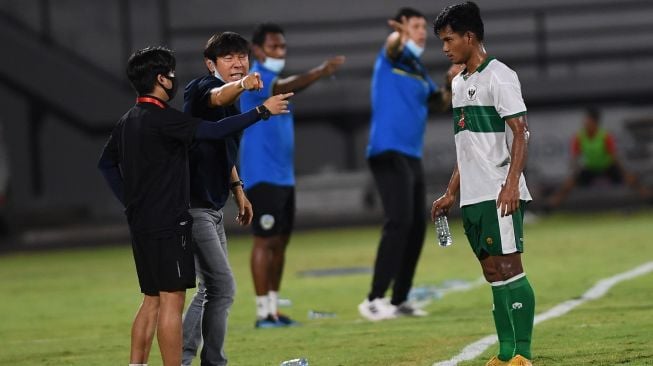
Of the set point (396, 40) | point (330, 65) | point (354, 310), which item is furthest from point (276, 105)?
point (354, 310)

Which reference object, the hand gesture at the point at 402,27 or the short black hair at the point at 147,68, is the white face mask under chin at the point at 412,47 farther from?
the short black hair at the point at 147,68

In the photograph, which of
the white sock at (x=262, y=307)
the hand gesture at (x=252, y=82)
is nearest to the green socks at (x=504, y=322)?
the hand gesture at (x=252, y=82)

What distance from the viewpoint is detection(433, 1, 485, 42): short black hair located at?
7375mm

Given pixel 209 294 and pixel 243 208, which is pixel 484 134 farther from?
pixel 209 294

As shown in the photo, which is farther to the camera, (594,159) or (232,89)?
(594,159)

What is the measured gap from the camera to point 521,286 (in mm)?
7301

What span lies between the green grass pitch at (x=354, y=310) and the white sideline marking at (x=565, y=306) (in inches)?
4.0

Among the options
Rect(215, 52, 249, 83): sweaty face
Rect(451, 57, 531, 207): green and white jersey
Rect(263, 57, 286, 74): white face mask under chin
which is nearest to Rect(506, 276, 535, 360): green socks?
Rect(451, 57, 531, 207): green and white jersey

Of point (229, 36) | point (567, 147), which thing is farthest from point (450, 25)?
point (567, 147)

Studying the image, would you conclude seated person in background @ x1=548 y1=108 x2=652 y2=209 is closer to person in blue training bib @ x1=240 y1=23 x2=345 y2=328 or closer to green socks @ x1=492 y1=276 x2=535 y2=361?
person in blue training bib @ x1=240 y1=23 x2=345 y2=328

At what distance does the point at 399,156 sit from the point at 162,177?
4204 millimetres

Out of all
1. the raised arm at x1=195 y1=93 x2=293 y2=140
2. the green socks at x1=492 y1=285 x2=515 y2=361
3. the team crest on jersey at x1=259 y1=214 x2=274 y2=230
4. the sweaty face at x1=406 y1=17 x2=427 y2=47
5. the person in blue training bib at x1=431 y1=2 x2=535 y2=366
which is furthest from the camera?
the sweaty face at x1=406 y1=17 x2=427 y2=47

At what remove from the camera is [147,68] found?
23.2 ft

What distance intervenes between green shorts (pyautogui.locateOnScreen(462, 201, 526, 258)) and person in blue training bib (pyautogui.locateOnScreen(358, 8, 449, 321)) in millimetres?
3261
